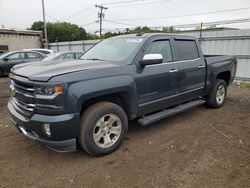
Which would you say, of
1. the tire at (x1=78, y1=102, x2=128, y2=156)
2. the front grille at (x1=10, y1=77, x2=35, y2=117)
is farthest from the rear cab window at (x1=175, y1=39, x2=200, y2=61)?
the front grille at (x1=10, y1=77, x2=35, y2=117)

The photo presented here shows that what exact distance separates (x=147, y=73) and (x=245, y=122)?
275cm

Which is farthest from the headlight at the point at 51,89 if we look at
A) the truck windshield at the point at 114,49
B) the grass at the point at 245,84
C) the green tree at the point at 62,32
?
the green tree at the point at 62,32

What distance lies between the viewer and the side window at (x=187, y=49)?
13.7ft

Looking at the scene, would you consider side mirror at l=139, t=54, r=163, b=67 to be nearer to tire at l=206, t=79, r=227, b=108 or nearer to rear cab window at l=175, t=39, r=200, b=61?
rear cab window at l=175, t=39, r=200, b=61

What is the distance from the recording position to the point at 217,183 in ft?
8.08

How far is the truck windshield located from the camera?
3.48 meters

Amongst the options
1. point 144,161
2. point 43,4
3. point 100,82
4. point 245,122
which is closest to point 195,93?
point 245,122

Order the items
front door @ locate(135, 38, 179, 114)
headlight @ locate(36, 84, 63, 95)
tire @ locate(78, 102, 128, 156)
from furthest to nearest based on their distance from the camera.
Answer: front door @ locate(135, 38, 179, 114), tire @ locate(78, 102, 128, 156), headlight @ locate(36, 84, 63, 95)

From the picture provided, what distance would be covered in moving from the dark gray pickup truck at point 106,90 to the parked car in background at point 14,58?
8503 mm

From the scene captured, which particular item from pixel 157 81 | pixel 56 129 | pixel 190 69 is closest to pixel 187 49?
pixel 190 69

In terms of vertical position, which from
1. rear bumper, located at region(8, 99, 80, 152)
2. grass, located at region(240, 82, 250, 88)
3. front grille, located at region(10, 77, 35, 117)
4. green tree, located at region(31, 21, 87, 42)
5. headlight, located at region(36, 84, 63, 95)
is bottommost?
grass, located at region(240, 82, 250, 88)

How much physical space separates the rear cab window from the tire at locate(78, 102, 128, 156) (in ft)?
6.42

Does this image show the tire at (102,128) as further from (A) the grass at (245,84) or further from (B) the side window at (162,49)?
(A) the grass at (245,84)

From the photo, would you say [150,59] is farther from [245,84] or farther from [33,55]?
[33,55]
